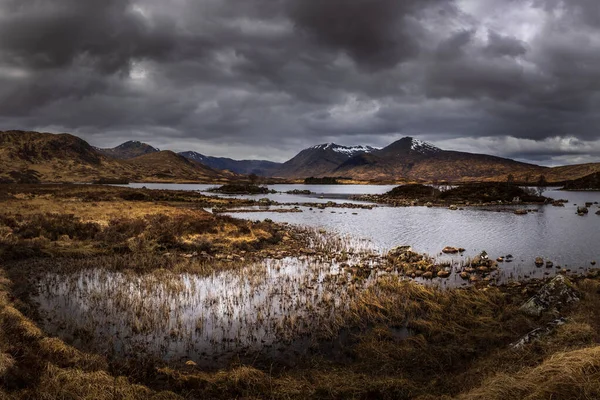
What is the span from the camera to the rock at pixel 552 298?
17.2m

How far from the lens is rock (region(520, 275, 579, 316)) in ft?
56.6

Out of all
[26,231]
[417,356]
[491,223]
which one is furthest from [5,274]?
[491,223]

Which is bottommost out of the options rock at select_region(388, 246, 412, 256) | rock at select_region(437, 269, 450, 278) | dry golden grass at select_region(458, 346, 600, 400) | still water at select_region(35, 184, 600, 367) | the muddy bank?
still water at select_region(35, 184, 600, 367)

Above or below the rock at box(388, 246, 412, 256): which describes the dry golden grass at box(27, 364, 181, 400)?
above

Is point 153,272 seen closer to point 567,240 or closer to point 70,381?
point 70,381

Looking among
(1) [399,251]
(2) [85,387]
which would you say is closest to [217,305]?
(2) [85,387]

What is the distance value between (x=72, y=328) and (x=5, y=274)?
38.6 ft

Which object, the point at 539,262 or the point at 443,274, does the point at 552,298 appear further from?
the point at 539,262

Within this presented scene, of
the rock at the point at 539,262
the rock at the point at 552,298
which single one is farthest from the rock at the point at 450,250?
the rock at the point at 552,298

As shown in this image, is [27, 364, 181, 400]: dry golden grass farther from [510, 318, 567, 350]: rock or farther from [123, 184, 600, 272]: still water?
[123, 184, 600, 272]: still water

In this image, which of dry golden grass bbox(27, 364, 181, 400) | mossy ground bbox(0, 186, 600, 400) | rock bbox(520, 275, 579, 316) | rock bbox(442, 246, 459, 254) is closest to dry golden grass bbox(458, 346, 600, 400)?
mossy ground bbox(0, 186, 600, 400)

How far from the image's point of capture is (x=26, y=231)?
35.0 meters

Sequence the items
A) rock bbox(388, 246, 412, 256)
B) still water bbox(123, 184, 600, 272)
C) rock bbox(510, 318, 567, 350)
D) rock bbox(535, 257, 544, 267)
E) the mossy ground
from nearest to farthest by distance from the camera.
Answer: the mossy ground, rock bbox(510, 318, 567, 350), rock bbox(535, 257, 544, 267), rock bbox(388, 246, 412, 256), still water bbox(123, 184, 600, 272)

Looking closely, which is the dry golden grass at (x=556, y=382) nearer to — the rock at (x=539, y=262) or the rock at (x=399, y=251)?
the rock at (x=399, y=251)
